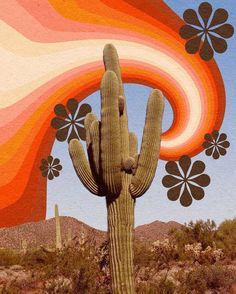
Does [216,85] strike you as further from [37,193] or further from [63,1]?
[37,193]

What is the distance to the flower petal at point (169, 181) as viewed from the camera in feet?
60.6

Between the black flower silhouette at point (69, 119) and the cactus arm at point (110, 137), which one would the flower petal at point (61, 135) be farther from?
the cactus arm at point (110, 137)

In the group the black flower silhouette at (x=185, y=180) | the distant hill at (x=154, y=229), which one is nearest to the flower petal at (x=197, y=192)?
the black flower silhouette at (x=185, y=180)

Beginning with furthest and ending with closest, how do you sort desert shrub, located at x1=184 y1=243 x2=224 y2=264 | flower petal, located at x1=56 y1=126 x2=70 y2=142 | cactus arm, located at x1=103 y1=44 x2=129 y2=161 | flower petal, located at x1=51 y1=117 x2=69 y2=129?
1. flower petal, located at x1=51 y1=117 x2=69 y2=129
2. flower petal, located at x1=56 y1=126 x2=70 y2=142
3. desert shrub, located at x1=184 y1=243 x2=224 y2=264
4. cactus arm, located at x1=103 y1=44 x2=129 y2=161

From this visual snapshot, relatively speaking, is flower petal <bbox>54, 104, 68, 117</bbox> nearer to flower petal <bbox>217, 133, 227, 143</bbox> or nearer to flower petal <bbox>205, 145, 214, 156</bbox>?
flower petal <bbox>205, 145, 214, 156</bbox>

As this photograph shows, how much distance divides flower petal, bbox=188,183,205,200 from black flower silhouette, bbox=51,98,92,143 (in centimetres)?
407

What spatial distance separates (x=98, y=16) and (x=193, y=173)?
19.9ft

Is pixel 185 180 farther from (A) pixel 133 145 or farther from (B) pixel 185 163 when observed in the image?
(A) pixel 133 145

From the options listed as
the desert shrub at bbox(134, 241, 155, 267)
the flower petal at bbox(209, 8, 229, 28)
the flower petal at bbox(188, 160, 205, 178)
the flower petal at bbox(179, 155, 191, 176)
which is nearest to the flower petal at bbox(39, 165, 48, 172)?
the flower petal at bbox(179, 155, 191, 176)

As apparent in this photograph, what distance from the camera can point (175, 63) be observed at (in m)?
18.2

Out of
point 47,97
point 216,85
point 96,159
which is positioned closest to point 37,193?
point 47,97

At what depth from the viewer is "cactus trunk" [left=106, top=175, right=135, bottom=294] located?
909cm

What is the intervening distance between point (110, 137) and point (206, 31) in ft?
35.5

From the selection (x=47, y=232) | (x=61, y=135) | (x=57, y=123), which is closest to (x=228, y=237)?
(x=61, y=135)
